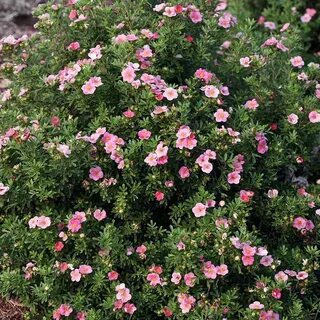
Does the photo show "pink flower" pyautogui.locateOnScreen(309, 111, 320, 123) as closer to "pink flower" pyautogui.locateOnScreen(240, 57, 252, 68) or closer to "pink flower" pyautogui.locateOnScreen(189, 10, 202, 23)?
"pink flower" pyautogui.locateOnScreen(240, 57, 252, 68)

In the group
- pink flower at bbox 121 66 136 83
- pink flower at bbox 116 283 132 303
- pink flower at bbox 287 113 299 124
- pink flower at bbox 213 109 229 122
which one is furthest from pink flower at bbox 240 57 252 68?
pink flower at bbox 116 283 132 303

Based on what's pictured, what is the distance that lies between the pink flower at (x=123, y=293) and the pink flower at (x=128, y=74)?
3.14 ft

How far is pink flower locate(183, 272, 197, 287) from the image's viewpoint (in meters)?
3.35

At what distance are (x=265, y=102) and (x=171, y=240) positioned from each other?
0.95 metres

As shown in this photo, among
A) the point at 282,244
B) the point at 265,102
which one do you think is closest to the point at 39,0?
the point at 265,102

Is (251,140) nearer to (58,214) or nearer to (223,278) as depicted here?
(223,278)

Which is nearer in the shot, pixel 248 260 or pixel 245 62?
pixel 248 260

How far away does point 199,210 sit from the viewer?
3.47m

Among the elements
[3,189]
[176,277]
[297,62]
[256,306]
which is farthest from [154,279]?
[297,62]

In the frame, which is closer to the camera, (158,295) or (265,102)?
(158,295)

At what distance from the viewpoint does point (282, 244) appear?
12.2 ft

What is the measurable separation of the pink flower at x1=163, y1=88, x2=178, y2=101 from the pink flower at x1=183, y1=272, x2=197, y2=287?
83 centimetres

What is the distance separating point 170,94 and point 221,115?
0.27 m

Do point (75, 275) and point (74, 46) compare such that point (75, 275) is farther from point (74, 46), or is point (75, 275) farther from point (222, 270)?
point (74, 46)
